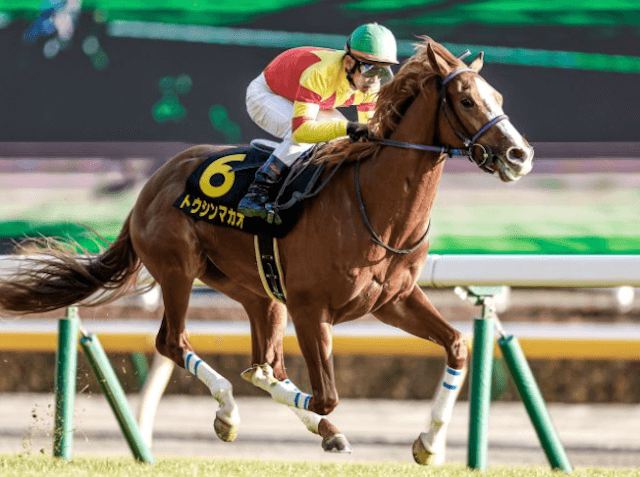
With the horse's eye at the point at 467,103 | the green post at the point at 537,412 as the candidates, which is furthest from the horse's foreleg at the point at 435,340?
the horse's eye at the point at 467,103

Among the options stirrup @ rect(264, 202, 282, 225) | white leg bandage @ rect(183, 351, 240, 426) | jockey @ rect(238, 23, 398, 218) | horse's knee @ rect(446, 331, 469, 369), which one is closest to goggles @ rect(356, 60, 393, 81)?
jockey @ rect(238, 23, 398, 218)

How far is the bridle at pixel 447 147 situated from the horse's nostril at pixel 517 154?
56 mm

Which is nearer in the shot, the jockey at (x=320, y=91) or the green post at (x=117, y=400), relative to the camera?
the jockey at (x=320, y=91)

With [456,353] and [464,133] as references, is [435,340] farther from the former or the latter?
[464,133]

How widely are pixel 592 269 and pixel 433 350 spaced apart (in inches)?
35.1

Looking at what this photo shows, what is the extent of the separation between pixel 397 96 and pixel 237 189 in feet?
1.99

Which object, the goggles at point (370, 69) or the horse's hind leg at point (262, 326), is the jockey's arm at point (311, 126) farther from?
the horse's hind leg at point (262, 326)

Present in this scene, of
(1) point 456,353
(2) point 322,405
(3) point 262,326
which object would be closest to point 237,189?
(3) point 262,326

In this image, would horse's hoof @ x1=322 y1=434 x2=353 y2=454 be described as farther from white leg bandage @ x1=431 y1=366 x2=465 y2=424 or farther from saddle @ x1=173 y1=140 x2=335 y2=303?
saddle @ x1=173 y1=140 x2=335 y2=303

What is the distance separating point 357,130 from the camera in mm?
3586

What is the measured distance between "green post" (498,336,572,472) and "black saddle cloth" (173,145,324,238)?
91 cm

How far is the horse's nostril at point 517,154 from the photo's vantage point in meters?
3.24

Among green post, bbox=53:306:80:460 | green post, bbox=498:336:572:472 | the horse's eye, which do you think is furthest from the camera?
green post, bbox=53:306:80:460

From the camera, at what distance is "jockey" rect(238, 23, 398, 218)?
3.56 m
